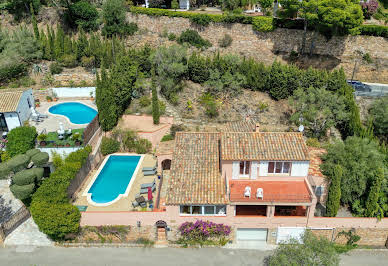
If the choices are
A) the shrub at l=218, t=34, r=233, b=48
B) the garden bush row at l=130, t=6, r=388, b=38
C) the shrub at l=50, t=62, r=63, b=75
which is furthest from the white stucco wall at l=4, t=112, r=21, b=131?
the shrub at l=218, t=34, r=233, b=48

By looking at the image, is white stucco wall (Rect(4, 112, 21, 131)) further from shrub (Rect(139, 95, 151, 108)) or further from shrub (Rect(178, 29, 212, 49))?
shrub (Rect(178, 29, 212, 49))

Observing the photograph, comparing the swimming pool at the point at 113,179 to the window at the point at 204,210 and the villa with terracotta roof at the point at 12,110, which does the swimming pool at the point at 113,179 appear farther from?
the villa with terracotta roof at the point at 12,110

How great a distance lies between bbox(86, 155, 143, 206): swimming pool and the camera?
26.3 metres

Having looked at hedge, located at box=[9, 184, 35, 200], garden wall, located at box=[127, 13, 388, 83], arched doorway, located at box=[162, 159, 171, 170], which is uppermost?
garden wall, located at box=[127, 13, 388, 83]

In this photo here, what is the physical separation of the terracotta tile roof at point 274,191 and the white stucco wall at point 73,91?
79.9 feet

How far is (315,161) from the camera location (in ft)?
92.5

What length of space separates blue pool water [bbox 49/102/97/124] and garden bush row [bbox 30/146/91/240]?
12612 millimetres

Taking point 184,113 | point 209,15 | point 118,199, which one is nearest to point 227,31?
point 209,15

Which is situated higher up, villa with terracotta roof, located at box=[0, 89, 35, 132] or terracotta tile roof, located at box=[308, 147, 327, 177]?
villa with terracotta roof, located at box=[0, 89, 35, 132]

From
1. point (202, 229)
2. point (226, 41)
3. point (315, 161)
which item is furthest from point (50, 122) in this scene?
point (315, 161)

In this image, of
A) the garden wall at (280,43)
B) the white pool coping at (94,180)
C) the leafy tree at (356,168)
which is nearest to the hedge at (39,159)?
the white pool coping at (94,180)

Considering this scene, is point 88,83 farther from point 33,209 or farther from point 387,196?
point 387,196

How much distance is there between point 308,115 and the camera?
31953 mm

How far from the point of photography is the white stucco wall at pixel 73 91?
40.3m
